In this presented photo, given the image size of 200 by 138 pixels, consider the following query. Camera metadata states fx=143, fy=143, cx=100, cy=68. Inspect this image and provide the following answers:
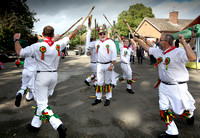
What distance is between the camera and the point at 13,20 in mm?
17766

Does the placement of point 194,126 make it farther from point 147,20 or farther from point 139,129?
point 147,20

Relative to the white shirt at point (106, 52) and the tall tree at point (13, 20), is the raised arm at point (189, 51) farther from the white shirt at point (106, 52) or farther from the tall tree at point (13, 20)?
the tall tree at point (13, 20)

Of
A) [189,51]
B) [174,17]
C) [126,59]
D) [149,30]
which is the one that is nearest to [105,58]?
[126,59]

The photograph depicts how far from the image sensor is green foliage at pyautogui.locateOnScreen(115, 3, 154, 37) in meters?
40.8

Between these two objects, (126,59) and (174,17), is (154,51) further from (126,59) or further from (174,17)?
(174,17)

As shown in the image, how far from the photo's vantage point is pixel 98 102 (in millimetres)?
4695

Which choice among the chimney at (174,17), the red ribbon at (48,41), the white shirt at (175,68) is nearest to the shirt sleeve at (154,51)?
the white shirt at (175,68)

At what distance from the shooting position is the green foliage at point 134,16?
40.8 metres

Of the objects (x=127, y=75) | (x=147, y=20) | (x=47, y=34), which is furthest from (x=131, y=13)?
(x=47, y=34)

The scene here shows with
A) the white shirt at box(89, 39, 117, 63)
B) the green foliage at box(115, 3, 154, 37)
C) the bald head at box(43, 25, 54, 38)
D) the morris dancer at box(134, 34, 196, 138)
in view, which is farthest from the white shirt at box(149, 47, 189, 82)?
the green foliage at box(115, 3, 154, 37)

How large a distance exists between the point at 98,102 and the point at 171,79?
100 inches

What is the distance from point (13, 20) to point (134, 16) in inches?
1321

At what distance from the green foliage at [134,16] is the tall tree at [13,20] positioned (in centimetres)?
2473

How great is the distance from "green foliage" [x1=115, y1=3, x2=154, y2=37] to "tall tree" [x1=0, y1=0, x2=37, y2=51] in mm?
24735
